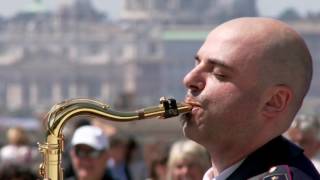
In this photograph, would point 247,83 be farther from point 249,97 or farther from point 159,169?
point 159,169

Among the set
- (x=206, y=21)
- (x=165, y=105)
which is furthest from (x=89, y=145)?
(x=206, y=21)

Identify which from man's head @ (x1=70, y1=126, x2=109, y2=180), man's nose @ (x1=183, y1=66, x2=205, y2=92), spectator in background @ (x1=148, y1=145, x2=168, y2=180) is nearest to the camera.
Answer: man's nose @ (x1=183, y1=66, x2=205, y2=92)

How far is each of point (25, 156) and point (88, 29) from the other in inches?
5825

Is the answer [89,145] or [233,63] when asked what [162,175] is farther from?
[233,63]

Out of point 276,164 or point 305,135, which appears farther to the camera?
point 305,135

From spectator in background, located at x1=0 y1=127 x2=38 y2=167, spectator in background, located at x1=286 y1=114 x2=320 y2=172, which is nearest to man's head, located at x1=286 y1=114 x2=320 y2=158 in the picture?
spectator in background, located at x1=286 y1=114 x2=320 y2=172

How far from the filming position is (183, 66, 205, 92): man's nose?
3.30 metres

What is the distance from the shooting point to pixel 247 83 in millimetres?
3271

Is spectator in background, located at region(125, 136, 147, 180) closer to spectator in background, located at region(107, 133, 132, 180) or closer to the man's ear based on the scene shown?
spectator in background, located at region(107, 133, 132, 180)

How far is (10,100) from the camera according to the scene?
5507 inches

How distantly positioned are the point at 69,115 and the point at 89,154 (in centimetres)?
436

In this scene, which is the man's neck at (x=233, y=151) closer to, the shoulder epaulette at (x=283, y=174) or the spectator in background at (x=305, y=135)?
the shoulder epaulette at (x=283, y=174)

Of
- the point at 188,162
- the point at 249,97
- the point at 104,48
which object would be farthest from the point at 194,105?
the point at 104,48

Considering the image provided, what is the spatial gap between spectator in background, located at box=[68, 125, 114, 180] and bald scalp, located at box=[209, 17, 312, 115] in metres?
4.27
